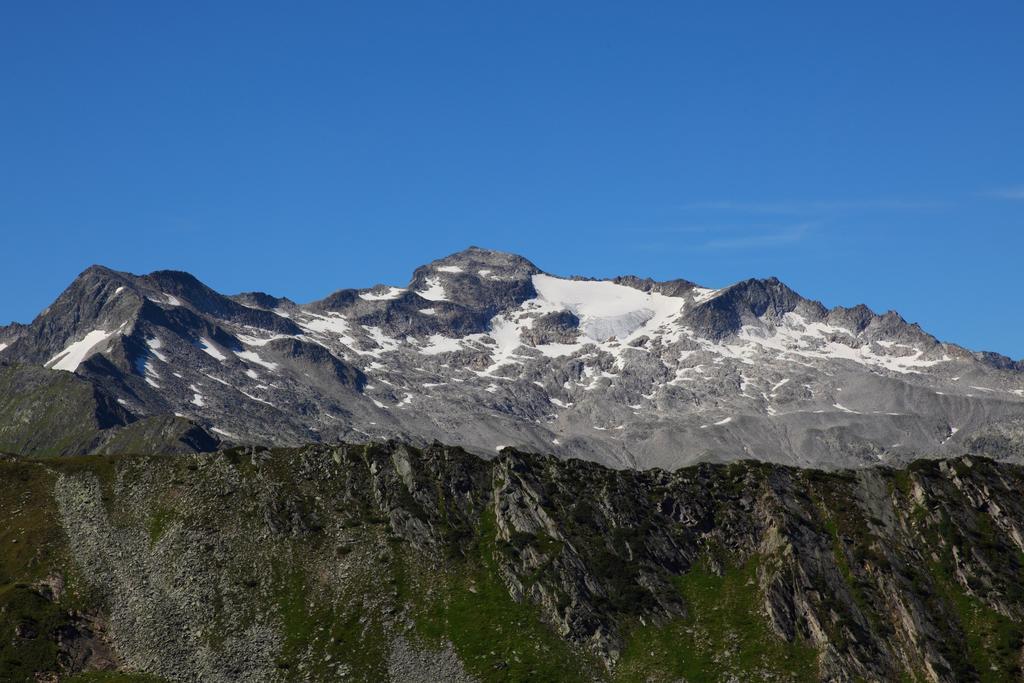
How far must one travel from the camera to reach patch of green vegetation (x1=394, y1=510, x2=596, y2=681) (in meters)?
131

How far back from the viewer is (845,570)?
148m

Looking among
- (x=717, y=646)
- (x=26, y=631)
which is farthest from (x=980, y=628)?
(x=26, y=631)

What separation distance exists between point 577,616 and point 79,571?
60.1 metres

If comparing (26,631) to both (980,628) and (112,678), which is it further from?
(980,628)

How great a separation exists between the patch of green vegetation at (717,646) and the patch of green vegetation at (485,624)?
7.73 meters

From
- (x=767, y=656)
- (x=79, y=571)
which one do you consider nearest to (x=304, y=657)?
(x=79, y=571)

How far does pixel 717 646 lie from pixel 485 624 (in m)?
27.5

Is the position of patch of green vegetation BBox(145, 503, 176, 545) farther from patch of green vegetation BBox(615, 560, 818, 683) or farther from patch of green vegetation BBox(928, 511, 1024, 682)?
patch of green vegetation BBox(928, 511, 1024, 682)

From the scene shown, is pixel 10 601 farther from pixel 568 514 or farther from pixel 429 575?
pixel 568 514

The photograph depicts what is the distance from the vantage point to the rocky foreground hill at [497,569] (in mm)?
131500

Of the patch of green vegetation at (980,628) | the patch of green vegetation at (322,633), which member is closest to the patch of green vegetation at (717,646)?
the patch of green vegetation at (980,628)

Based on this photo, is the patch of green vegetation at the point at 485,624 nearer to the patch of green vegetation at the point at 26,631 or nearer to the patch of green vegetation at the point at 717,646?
the patch of green vegetation at the point at 717,646

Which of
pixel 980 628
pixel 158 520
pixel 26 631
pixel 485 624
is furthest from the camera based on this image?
pixel 158 520

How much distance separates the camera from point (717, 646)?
136 meters
